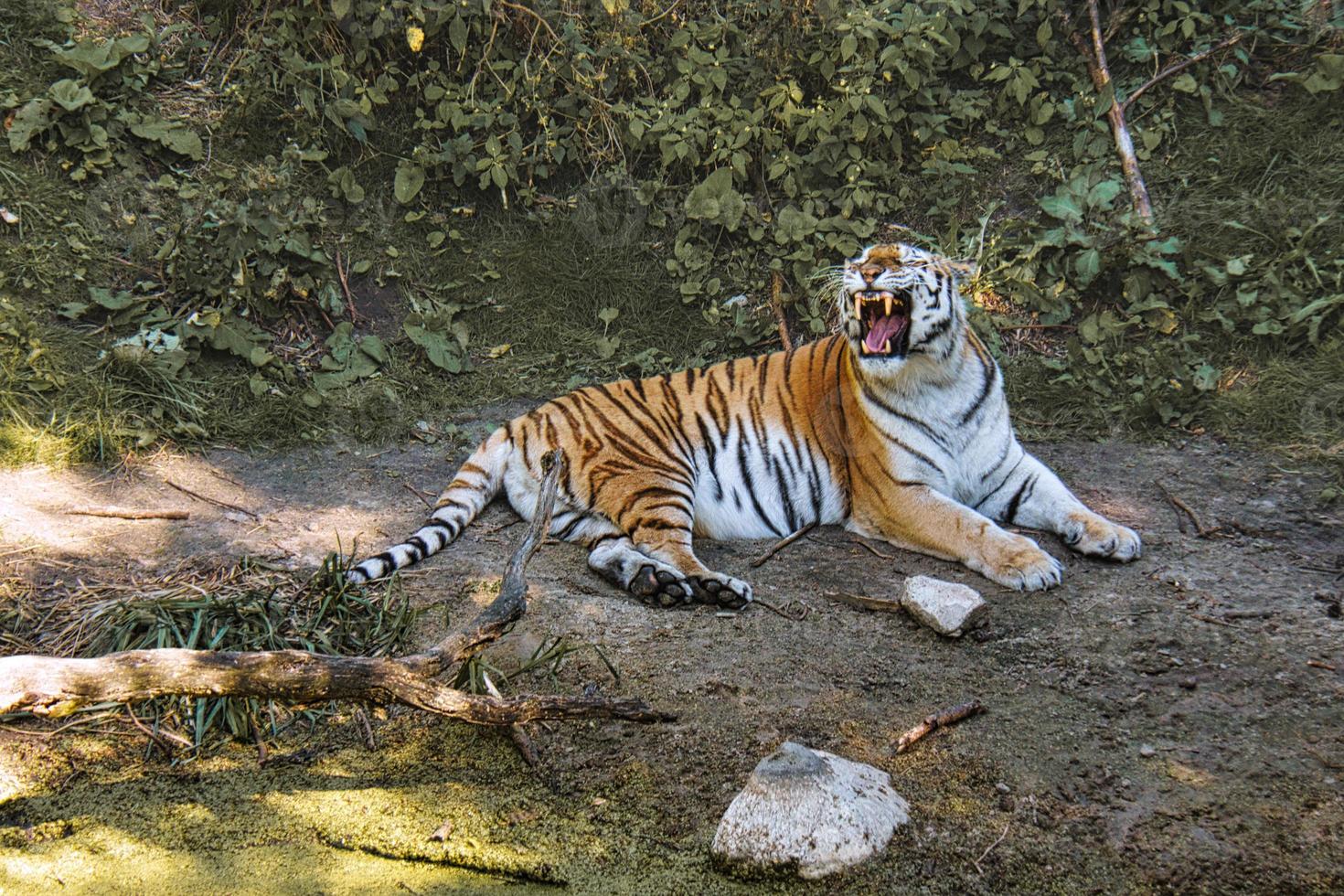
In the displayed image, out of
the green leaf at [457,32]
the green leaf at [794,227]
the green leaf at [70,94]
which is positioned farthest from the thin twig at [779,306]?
the green leaf at [70,94]

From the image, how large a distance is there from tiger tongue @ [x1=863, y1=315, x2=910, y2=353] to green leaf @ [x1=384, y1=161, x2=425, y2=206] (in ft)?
10.5

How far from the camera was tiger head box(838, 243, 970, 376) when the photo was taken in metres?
4.22

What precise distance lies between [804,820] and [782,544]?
2207 millimetres

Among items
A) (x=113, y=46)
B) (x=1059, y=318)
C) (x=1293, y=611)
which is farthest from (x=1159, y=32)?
(x=113, y=46)

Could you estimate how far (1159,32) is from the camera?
20.6ft

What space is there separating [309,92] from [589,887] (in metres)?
5.43

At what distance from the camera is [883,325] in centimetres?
436

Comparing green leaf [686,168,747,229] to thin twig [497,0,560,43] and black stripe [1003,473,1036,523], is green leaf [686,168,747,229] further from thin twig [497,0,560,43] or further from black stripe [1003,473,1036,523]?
black stripe [1003,473,1036,523]

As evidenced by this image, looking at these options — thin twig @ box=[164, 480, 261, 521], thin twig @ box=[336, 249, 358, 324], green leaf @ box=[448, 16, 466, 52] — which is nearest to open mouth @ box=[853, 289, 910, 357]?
thin twig @ box=[164, 480, 261, 521]

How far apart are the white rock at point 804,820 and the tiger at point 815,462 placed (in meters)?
1.39

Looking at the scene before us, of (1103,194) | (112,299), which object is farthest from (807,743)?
(112,299)

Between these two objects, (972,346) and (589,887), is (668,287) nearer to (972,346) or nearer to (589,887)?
(972,346)

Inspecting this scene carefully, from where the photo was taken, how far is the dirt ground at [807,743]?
2.32 meters

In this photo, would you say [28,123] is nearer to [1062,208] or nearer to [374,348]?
[374,348]
